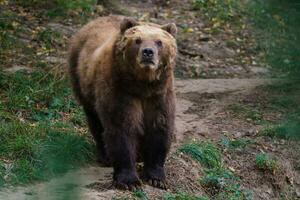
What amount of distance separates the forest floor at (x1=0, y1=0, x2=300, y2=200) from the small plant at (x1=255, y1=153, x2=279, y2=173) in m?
0.01

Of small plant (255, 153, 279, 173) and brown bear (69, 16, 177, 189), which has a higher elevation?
brown bear (69, 16, 177, 189)

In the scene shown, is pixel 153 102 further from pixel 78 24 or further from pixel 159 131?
pixel 78 24

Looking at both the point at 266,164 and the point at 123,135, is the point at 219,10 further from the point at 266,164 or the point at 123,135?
the point at 123,135

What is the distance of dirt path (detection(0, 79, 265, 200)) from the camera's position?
5.27 metres

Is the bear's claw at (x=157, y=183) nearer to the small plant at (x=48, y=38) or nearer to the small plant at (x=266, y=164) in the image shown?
the small plant at (x=266, y=164)

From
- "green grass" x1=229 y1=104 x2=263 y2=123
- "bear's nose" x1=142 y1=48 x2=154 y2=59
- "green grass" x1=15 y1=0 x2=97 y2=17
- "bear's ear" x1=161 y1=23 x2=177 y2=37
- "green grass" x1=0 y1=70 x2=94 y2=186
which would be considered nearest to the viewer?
"bear's nose" x1=142 y1=48 x2=154 y2=59

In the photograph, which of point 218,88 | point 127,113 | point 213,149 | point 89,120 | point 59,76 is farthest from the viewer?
point 218,88

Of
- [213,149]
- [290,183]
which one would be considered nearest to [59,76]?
[213,149]

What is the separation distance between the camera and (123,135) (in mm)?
5258

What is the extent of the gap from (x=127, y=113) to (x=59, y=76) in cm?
323

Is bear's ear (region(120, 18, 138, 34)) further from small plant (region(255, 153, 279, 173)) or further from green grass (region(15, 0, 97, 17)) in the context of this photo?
green grass (region(15, 0, 97, 17))

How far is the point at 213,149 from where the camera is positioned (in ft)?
22.5

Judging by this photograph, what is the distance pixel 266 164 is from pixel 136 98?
6.93 ft

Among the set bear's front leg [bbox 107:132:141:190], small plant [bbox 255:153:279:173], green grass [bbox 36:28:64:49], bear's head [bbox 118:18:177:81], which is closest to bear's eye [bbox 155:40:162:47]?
bear's head [bbox 118:18:177:81]
